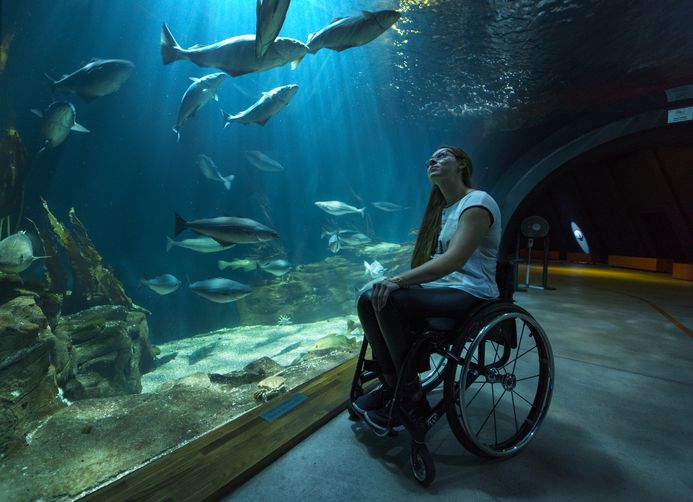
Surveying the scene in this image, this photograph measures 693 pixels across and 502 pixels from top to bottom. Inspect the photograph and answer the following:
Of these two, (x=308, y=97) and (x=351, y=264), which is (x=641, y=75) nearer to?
(x=351, y=264)

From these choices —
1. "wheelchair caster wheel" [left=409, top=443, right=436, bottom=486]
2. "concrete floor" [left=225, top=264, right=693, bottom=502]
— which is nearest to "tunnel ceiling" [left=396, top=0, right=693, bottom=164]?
"concrete floor" [left=225, top=264, right=693, bottom=502]

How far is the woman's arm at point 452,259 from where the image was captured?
4.18 feet

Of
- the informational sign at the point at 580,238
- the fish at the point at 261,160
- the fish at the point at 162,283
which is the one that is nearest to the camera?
the fish at the point at 162,283

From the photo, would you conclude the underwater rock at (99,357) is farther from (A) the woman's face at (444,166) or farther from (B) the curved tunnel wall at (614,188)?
(B) the curved tunnel wall at (614,188)

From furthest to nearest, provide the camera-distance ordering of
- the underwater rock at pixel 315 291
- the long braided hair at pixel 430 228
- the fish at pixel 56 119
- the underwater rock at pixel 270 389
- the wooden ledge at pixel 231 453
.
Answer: the underwater rock at pixel 315 291
the fish at pixel 56 119
the underwater rock at pixel 270 389
the long braided hair at pixel 430 228
the wooden ledge at pixel 231 453

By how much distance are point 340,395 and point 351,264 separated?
7426mm

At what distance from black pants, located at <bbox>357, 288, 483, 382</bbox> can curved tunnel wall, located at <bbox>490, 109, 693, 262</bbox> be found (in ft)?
23.1

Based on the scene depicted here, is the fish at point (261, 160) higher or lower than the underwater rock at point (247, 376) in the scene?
higher

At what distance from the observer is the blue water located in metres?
6.91

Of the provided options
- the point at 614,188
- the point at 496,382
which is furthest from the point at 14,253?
the point at 614,188

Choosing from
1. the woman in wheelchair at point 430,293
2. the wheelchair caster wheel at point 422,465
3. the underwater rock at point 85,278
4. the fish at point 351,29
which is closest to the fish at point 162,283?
the underwater rock at point 85,278

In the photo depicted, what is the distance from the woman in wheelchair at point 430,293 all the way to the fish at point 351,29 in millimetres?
1788

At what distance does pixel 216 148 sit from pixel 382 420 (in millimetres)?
16523

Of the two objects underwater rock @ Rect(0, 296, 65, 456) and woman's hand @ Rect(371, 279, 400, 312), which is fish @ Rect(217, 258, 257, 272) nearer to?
underwater rock @ Rect(0, 296, 65, 456)
